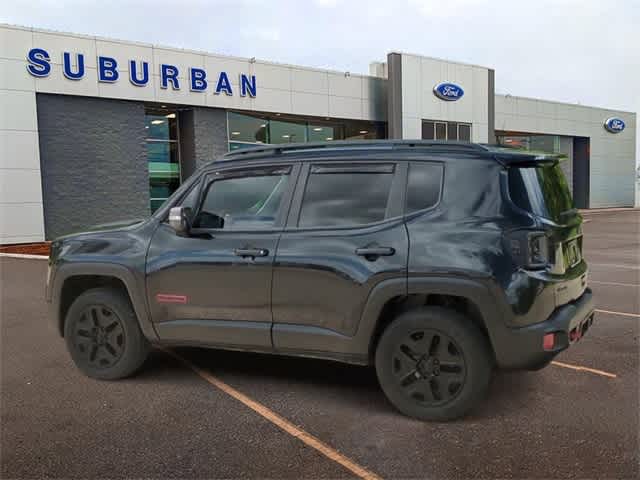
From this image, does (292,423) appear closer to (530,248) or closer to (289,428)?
(289,428)

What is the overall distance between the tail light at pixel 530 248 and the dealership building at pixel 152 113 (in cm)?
1091

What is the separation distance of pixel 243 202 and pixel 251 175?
0.22m

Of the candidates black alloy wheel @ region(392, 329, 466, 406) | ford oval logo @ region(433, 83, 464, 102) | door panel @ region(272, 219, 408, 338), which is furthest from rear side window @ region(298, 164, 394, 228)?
ford oval logo @ region(433, 83, 464, 102)

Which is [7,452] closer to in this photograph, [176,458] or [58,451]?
[58,451]

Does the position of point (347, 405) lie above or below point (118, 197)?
below

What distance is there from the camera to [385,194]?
4027 mm

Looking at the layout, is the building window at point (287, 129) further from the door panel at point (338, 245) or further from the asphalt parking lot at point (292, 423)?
the door panel at point (338, 245)

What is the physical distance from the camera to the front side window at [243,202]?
14.3 ft

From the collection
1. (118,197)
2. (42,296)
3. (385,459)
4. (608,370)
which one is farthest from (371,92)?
(385,459)

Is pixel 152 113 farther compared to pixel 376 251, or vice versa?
pixel 152 113

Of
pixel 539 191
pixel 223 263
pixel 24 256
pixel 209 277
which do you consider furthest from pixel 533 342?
pixel 24 256

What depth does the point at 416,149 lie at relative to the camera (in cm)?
407

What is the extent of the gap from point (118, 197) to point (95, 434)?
16.7 meters

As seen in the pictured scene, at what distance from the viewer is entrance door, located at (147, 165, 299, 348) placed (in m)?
4.25
